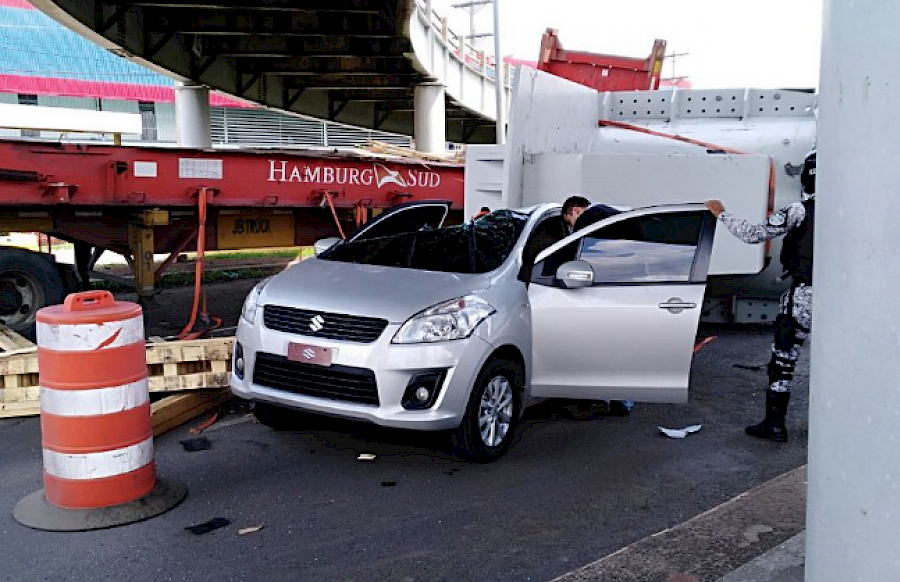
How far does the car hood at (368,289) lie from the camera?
5227 mm

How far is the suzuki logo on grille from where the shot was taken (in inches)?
206

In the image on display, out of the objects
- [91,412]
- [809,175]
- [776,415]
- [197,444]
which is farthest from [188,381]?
[809,175]

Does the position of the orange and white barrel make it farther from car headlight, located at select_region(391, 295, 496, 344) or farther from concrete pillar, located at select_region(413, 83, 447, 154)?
concrete pillar, located at select_region(413, 83, 447, 154)

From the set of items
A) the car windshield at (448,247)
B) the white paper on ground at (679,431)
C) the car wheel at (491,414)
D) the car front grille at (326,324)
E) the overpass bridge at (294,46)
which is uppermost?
the overpass bridge at (294,46)

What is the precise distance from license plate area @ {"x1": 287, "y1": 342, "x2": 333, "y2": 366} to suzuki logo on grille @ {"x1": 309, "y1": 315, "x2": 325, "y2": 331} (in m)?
0.12

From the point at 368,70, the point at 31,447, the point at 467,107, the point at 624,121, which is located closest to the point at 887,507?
the point at 31,447

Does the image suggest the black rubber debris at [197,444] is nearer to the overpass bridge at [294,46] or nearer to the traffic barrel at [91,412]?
the traffic barrel at [91,412]

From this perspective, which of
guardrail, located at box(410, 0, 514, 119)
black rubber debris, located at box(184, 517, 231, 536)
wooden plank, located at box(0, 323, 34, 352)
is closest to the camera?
black rubber debris, located at box(184, 517, 231, 536)

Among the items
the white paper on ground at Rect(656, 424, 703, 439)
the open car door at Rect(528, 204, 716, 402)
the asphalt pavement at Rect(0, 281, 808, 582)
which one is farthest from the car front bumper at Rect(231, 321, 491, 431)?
the white paper on ground at Rect(656, 424, 703, 439)

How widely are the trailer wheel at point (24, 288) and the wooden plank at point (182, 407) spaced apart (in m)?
2.64

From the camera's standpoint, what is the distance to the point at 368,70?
23.5 m

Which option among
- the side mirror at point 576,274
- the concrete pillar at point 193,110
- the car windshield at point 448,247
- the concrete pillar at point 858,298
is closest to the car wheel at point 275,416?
the car windshield at point 448,247

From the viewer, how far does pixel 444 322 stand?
204 inches

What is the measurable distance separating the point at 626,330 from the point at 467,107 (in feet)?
88.8
